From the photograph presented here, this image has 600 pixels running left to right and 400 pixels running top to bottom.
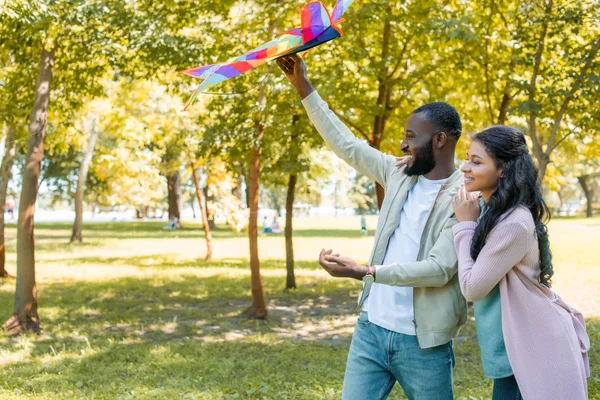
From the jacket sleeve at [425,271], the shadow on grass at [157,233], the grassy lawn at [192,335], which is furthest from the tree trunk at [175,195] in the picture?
the jacket sleeve at [425,271]

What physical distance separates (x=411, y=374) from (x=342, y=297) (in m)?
9.82

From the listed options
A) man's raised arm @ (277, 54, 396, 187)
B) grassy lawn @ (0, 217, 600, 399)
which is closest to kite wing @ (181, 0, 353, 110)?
man's raised arm @ (277, 54, 396, 187)

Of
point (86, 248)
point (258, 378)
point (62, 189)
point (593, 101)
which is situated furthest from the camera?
point (62, 189)

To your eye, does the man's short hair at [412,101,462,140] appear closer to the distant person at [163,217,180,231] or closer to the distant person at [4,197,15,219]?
the distant person at [163,217,180,231]

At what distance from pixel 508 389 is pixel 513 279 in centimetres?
43

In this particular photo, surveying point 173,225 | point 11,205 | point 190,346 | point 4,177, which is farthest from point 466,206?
point 11,205

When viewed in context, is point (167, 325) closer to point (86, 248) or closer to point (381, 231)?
point (381, 231)

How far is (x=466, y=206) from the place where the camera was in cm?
244

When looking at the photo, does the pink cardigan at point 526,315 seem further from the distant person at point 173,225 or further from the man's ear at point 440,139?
the distant person at point 173,225

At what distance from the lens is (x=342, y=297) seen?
12.4m

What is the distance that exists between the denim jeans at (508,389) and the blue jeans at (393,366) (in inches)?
9.7

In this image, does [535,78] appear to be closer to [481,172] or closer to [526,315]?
[481,172]

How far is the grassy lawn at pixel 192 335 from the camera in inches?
241

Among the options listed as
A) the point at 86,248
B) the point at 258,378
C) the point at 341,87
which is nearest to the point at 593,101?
the point at 341,87
